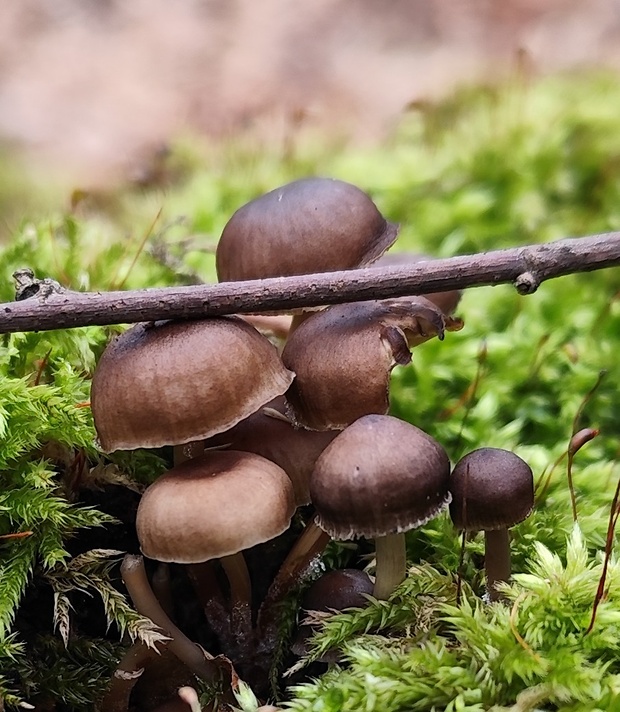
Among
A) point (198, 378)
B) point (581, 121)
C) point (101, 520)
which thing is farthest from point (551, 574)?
point (581, 121)

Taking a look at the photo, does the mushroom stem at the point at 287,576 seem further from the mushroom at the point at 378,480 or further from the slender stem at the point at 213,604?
the mushroom at the point at 378,480

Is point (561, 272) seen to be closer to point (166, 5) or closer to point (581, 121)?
point (581, 121)

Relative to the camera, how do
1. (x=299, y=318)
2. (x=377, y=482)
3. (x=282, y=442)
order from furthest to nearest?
(x=299, y=318) < (x=282, y=442) < (x=377, y=482)

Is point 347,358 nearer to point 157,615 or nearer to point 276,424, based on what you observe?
point 276,424

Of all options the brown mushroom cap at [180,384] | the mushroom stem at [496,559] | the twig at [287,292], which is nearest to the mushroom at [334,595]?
the mushroom stem at [496,559]

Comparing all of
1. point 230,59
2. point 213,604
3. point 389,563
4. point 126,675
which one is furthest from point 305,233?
point 230,59

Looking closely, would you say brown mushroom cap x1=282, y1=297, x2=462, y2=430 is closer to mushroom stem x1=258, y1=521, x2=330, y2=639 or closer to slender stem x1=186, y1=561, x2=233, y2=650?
mushroom stem x1=258, y1=521, x2=330, y2=639
